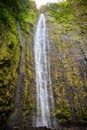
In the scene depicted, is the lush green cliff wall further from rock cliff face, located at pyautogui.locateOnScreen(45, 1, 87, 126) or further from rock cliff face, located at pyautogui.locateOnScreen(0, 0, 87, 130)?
rock cliff face, located at pyautogui.locateOnScreen(45, 1, 87, 126)

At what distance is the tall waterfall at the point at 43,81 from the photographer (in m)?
10.8

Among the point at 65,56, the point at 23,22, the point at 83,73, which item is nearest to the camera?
the point at 83,73

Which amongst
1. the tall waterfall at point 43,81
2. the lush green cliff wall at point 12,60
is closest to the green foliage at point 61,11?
the tall waterfall at point 43,81

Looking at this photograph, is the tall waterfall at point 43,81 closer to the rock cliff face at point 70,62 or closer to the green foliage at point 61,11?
the rock cliff face at point 70,62

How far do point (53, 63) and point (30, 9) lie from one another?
26.2ft

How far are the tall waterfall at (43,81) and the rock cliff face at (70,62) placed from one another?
382 mm

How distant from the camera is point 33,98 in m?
11.5

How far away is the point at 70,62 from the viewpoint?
44.9ft

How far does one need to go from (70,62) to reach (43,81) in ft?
8.68

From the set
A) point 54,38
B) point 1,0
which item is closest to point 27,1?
point 54,38

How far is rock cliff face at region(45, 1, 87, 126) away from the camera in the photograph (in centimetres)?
1138

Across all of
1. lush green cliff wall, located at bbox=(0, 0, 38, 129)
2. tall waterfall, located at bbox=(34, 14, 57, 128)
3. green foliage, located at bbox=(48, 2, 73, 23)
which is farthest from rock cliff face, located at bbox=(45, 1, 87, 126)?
lush green cliff wall, located at bbox=(0, 0, 38, 129)

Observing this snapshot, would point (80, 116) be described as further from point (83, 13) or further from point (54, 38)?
point (83, 13)

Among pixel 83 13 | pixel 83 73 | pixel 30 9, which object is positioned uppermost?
pixel 30 9
